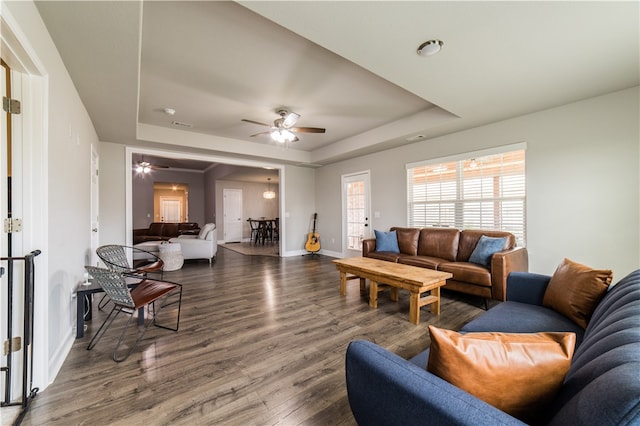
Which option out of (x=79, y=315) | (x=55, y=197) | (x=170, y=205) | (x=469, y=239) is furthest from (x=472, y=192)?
(x=170, y=205)

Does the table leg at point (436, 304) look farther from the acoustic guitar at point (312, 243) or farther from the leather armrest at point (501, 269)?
the acoustic guitar at point (312, 243)

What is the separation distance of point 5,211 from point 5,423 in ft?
3.98

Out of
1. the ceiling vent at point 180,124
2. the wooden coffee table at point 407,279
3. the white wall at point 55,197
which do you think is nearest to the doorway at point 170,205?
the ceiling vent at point 180,124

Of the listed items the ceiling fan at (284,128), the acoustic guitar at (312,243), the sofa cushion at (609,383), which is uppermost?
the ceiling fan at (284,128)

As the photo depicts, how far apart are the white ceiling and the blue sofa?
194cm

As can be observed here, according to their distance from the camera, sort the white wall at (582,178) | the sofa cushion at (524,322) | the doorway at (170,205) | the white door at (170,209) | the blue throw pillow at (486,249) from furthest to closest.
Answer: the white door at (170,209)
the doorway at (170,205)
the blue throw pillow at (486,249)
the white wall at (582,178)
the sofa cushion at (524,322)

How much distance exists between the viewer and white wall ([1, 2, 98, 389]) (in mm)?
1697

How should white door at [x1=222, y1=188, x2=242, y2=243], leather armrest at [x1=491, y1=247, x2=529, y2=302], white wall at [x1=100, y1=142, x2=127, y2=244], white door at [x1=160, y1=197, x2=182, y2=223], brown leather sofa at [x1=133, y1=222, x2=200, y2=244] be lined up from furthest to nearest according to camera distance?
white door at [x1=160, y1=197, x2=182, y2=223] → white door at [x1=222, y1=188, x2=242, y2=243] → brown leather sofa at [x1=133, y1=222, x2=200, y2=244] → white wall at [x1=100, y1=142, x2=127, y2=244] → leather armrest at [x1=491, y1=247, x2=529, y2=302]

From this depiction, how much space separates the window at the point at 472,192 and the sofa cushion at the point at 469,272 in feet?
3.37

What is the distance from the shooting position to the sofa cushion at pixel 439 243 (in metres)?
4.05

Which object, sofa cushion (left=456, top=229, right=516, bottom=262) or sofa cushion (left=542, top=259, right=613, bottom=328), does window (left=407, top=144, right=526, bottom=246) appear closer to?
sofa cushion (left=456, top=229, right=516, bottom=262)

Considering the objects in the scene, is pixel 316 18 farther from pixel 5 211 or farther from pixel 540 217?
pixel 540 217

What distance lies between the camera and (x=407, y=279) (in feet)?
9.12

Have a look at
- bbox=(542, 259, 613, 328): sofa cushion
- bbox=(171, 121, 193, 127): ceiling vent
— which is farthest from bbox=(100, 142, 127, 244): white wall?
bbox=(542, 259, 613, 328): sofa cushion
